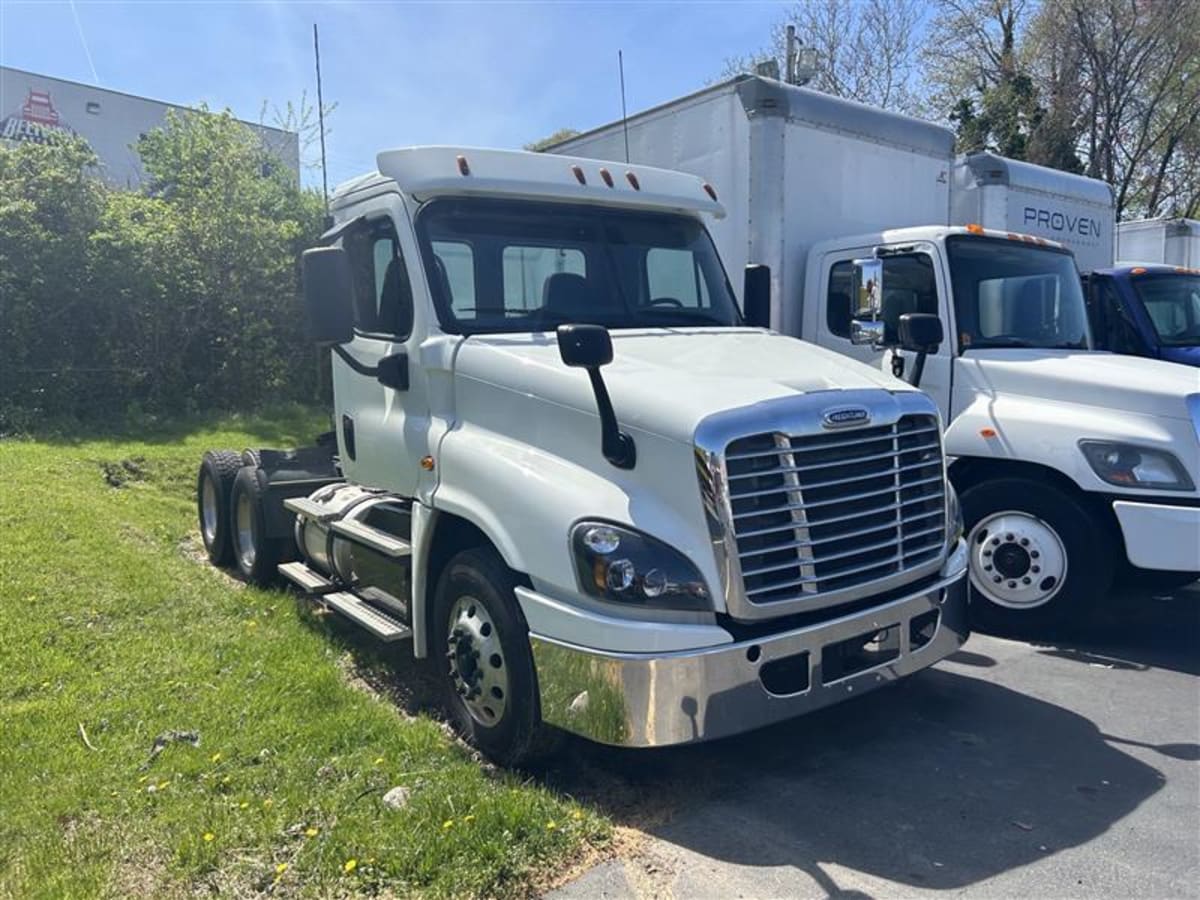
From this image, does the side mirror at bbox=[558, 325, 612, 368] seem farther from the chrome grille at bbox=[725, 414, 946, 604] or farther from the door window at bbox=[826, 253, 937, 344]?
the door window at bbox=[826, 253, 937, 344]

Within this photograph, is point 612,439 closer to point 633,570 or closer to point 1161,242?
point 633,570

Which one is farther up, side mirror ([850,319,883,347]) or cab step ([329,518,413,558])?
side mirror ([850,319,883,347])

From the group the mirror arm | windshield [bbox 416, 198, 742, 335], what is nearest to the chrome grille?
the mirror arm

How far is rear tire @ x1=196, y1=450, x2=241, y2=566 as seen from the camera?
Answer: 7.69 m

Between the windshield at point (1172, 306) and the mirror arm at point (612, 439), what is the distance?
6900mm

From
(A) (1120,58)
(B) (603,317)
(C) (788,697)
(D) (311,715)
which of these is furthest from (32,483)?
(A) (1120,58)

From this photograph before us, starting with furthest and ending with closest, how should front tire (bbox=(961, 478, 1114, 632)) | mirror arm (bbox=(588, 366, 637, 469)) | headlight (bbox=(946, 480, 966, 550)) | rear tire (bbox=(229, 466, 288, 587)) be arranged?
1. rear tire (bbox=(229, 466, 288, 587))
2. front tire (bbox=(961, 478, 1114, 632))
3. headlight (bbox=(946, 480, 966, 550))
4. mirror arm (bbox=(588, 366, 637, 469))

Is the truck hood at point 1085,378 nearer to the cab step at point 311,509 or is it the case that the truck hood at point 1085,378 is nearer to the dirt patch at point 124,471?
the cab step at point 311,509

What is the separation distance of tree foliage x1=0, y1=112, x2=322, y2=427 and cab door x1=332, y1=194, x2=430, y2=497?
32.2 ft

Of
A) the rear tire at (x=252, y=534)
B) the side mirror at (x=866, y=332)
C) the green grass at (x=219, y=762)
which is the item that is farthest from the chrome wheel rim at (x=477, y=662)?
the rear tire at (x=252, y=534)

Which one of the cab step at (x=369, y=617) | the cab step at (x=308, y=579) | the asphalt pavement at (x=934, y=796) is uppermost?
the cab step at (x=369, y=617)

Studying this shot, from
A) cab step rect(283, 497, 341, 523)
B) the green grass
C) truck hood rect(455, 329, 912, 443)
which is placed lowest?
the green grass

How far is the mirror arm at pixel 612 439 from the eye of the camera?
12.4 ft

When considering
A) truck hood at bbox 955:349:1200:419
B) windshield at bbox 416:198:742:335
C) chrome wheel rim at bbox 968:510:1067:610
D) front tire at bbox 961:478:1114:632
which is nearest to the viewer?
windshield at bbox 416:198:742:335
